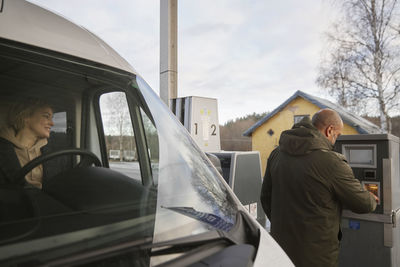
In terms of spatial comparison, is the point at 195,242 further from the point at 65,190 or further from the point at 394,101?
the point at 394,101

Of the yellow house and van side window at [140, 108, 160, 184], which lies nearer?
van side window at [140, 108, 160, 184]

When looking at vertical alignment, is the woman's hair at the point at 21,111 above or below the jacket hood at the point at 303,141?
above

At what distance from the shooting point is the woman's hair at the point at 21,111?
991 millimetres

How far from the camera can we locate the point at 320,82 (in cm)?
1475

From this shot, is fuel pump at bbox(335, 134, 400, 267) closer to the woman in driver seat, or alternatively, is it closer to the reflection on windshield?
the reflection on windshield

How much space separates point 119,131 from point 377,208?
285cm

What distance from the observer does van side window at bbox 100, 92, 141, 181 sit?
129 centimetres

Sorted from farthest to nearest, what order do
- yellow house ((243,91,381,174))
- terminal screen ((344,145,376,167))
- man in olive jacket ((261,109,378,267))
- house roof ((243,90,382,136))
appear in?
yellow house ((243,91,381,174)) < house roof ((243,90,382,136)) < terminal screen ((344,145,376,167)) < man in olive jacket ((261,109,378,267))

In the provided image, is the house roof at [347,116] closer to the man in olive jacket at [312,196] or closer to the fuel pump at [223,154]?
the fuel pump at [223,154]

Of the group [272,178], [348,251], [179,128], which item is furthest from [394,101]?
[179,128]

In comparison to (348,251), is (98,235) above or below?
above

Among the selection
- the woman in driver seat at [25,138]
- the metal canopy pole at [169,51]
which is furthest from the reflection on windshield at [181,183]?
the metal canopy pole at [169,51]

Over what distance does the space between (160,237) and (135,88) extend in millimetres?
699

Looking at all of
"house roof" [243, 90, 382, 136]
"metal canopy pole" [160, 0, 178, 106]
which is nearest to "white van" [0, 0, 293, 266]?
"metal canopy pole" [160, 0, 178, 106]
